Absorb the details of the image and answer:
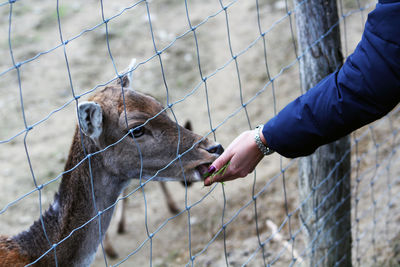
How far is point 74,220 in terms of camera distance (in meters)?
3.19

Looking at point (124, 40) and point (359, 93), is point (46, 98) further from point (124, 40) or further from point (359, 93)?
point (359, 93)

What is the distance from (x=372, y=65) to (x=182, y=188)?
4695mm

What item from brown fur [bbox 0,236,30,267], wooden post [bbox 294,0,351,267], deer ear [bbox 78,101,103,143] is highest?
deer ear [bbox 78,101,103,143]

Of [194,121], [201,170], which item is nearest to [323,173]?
[201,170]

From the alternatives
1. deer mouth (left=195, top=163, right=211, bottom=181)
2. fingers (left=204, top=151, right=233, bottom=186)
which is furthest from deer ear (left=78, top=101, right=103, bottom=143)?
fingers (left=204, top=151, right=233, bottom=186)

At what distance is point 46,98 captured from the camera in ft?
27.1

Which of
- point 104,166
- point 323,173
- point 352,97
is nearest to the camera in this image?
point 352,97

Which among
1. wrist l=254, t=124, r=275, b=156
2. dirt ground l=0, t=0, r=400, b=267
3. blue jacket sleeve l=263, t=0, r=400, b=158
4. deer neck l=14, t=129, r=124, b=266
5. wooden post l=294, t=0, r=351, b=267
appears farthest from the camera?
dirt ground l=0, t=0, r=400, b=267

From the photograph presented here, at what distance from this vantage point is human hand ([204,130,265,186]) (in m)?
2.53

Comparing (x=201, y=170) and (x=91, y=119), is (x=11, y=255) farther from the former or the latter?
(x=201, y=170)

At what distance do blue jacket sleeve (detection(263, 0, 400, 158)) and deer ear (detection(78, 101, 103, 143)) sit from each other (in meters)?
1.12

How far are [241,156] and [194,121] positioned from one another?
16.3ft

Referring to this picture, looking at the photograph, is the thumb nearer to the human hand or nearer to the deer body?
the human hand

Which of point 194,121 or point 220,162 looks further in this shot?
point 194,121
